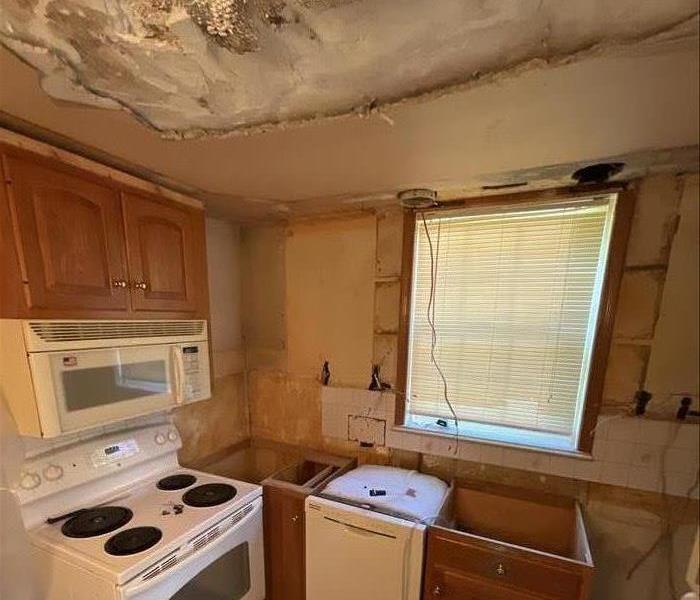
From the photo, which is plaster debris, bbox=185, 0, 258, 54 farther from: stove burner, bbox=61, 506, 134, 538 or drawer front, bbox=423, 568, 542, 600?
drawer front, bbox=423, 568, 542, 600

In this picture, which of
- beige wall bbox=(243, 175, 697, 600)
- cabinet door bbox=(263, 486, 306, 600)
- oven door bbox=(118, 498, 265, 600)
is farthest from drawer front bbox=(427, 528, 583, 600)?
oven door bbox=(118, 498, 265, 600)

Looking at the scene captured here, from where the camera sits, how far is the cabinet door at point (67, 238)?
0.99 metres

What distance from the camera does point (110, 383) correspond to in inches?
48.6

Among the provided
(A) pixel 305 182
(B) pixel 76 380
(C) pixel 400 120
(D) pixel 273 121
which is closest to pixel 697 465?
(C) pixel 400 120

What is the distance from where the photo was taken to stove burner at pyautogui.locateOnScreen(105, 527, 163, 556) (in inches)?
42.9

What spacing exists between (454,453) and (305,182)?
1452 millimetres

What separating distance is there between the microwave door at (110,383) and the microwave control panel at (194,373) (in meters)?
0.05

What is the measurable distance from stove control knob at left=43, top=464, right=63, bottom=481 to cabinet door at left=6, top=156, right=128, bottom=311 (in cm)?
62

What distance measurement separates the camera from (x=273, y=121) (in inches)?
35.5

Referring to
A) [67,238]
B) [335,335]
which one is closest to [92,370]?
[67,238]

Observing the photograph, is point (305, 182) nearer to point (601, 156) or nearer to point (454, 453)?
point (601, 156)

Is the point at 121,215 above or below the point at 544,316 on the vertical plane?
above

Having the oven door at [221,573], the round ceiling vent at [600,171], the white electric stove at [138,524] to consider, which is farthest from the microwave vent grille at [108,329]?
the round ceiling vent at [600,171]

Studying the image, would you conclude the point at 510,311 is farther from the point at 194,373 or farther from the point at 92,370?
the point at 92,370
